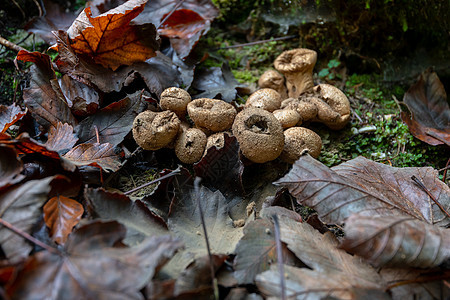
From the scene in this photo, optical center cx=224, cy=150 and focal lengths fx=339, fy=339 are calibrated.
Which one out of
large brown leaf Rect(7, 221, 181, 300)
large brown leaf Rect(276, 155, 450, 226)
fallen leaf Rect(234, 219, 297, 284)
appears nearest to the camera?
large brown leaf Rect(7, 221, 181, 300)

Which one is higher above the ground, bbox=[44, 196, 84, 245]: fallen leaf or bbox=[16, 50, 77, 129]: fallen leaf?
bbox=[16, 50, 77, 129]: fallen leaf

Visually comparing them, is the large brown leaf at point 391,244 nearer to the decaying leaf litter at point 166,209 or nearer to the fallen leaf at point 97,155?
the decaying leaf litter at point 166,209

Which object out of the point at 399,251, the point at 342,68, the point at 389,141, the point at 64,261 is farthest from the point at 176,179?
the point at 342,68

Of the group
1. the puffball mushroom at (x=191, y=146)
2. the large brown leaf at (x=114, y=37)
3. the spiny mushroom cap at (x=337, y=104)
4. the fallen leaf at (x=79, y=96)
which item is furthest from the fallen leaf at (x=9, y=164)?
the spiny mushroom cap at (x=337, y=104)

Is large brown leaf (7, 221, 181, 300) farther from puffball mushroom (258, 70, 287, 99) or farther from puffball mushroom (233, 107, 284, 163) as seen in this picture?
puffball mushroom (258, 70, 287, 99)

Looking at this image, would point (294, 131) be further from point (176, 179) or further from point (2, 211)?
point (2, 211)

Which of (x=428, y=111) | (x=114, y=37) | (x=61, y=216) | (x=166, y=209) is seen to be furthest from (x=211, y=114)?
(x=428, y=111)

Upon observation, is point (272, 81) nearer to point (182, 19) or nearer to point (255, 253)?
point (182, 19)

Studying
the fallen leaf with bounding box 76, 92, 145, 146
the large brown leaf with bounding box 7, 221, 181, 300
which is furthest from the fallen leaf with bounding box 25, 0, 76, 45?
the large brown leaf with bounding box 7, 221, 181, 300
